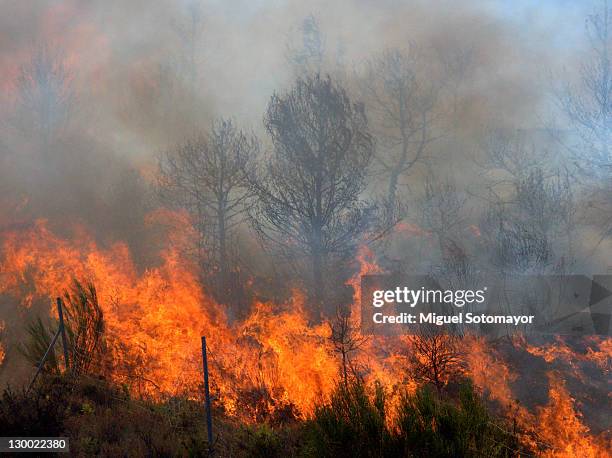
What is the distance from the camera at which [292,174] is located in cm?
1778

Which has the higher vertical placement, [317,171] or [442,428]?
[317,171]

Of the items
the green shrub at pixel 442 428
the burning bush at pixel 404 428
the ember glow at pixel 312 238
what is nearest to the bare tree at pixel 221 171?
the ember glow at pixel 312 238

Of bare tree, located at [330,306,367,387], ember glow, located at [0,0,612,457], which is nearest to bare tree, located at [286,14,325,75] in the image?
ember glow, located at [0,0,612,457]

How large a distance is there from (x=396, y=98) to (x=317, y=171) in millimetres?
13592

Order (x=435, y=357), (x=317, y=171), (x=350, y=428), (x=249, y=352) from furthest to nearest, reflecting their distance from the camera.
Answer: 1. (x=249, y=352)
2. (x=317, y=171)
3. (x=435, y=357)
4. (x=350, y=428)

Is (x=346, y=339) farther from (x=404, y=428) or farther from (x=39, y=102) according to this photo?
(x=39, y=102)

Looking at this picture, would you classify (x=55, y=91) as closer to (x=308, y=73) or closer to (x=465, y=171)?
(x=308, y=73)

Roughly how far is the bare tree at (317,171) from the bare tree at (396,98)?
10.3 meters

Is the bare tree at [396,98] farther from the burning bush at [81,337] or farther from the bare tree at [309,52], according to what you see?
the burning bush at [81,337]

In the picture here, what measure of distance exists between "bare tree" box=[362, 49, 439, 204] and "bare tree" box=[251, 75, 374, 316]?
405 inches

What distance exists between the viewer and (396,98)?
2858 cm

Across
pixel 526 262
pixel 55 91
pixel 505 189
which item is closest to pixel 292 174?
pixel 526 262

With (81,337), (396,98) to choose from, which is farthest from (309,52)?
(81,337)

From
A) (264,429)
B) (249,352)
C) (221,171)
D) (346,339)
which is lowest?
(264,429)
